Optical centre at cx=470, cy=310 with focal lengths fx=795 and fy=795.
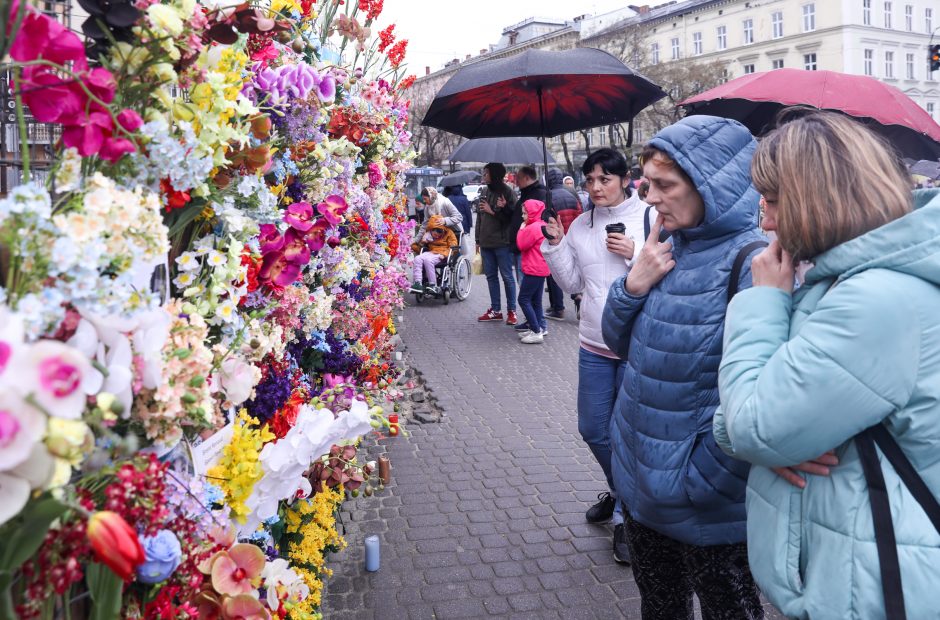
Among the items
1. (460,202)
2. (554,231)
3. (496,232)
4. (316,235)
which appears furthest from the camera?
(460,202)

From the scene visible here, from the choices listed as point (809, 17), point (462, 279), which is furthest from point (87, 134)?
point (809, 17)

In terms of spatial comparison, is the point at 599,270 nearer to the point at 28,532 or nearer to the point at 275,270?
the point at 275,270

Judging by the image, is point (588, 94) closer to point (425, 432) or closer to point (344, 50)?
point (344, 50)

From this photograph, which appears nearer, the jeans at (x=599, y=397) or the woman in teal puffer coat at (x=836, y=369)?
the woman in teal puffer coat at (x=836, y=369)

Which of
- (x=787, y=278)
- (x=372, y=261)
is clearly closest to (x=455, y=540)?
(x=372, y=261)

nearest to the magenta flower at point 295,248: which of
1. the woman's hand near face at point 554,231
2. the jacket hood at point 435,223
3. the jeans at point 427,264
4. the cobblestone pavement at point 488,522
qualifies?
the cobblestone pavement at point 488,522

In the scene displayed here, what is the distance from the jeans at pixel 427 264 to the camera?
12969 millimetres

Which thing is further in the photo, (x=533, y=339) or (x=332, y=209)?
(x=533, y=339)

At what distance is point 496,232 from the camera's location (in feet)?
35.0

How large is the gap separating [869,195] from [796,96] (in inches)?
210

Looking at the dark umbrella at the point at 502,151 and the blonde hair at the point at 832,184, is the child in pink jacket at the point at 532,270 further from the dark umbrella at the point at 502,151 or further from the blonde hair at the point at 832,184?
the blonde hair at the point at 832,184

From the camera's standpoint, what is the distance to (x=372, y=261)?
16.8 feet

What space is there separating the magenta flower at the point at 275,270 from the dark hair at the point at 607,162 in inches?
94.0

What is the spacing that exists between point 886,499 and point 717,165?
118cm
